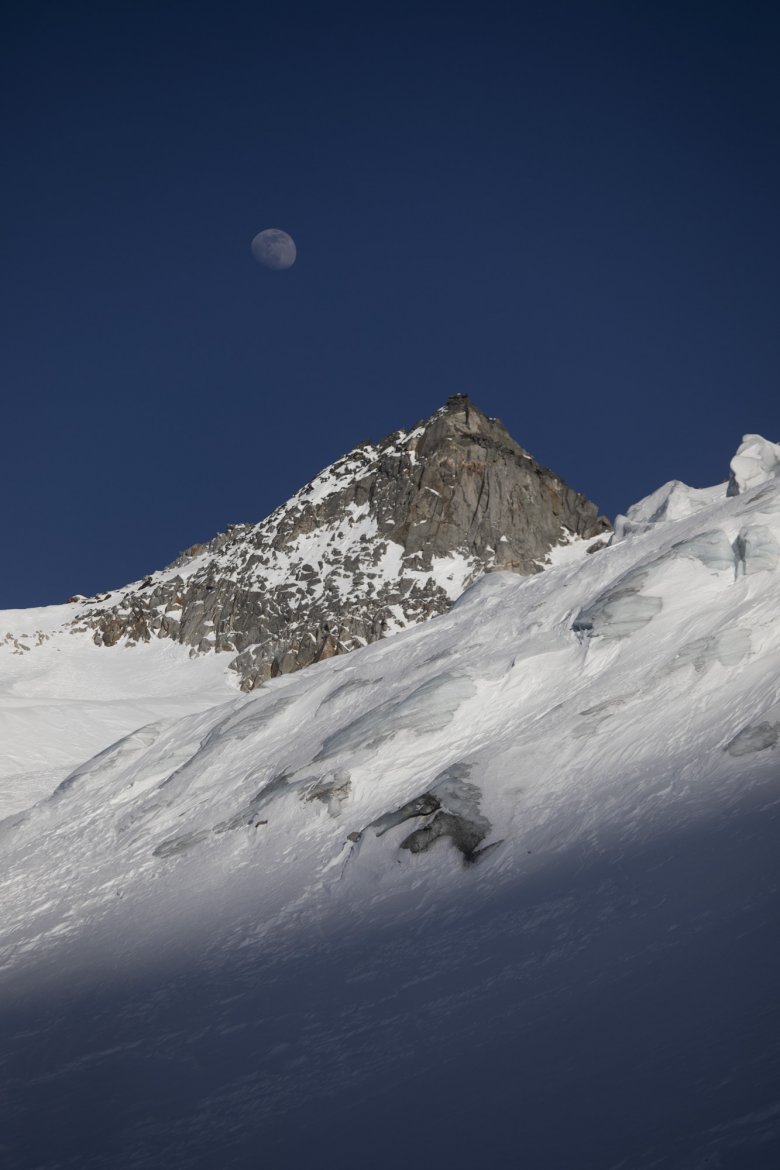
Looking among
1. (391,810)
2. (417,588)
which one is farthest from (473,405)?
(391,810)

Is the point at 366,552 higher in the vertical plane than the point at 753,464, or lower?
higher

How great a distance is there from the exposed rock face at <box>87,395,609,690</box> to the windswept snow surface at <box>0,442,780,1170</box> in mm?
59041

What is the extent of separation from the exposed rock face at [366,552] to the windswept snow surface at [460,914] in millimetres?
59041

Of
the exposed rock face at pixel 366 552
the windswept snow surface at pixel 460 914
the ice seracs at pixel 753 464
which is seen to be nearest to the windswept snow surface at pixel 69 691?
the exposed rock face at pixel 366 552

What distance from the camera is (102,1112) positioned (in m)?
10.0

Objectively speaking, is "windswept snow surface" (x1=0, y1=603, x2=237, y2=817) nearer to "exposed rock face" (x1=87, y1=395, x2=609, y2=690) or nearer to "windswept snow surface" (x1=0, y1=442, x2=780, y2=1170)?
"exposed rock face" (x1=87, y1=395, x2=609, y2=690)

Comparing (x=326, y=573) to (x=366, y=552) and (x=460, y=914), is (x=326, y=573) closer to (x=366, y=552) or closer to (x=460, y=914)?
(x=366, y=552)

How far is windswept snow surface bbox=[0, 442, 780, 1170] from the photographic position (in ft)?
25.4

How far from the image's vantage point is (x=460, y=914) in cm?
1297

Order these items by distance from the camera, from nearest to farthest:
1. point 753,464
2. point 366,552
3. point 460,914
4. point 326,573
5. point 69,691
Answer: point 460,914 → point 753,464 → point 69,691 → point 326,573 → point 366,552

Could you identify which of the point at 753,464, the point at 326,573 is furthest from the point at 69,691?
the point at 753,464

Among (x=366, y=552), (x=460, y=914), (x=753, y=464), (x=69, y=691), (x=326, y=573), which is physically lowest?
(x=460, y=914)

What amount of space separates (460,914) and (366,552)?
8410 cm

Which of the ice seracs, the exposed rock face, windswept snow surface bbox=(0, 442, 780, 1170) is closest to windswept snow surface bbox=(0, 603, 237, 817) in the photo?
the exposed rock face
